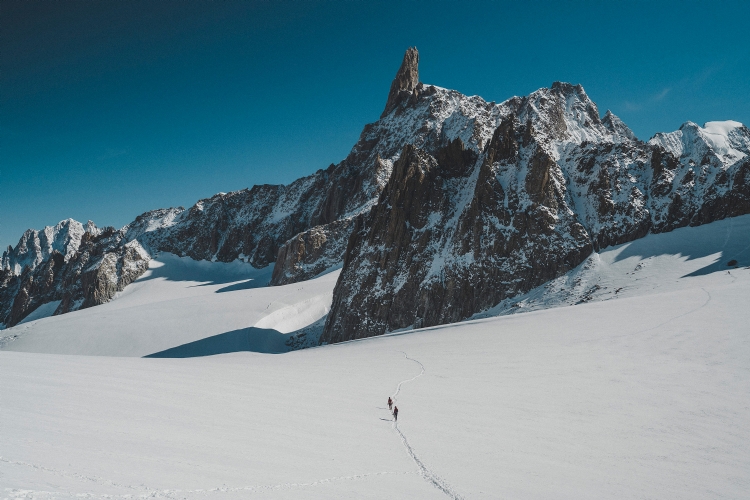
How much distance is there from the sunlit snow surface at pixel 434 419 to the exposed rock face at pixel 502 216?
18805 mm

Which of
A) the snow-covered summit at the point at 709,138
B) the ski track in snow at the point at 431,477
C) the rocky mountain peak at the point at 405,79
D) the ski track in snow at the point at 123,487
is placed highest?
the rocky mountain peak at the point at 405,79

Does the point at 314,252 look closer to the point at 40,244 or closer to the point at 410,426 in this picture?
the point at 410,426

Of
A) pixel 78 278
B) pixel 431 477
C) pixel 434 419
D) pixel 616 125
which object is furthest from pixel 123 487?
pixel 78 278

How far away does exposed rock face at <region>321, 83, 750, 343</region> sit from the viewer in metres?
43.7

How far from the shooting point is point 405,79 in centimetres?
11869

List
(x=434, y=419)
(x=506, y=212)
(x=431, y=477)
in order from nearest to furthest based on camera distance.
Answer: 1. (x=431, y=477)
2. (x=434, y=419)
3. (x=506, y=212)

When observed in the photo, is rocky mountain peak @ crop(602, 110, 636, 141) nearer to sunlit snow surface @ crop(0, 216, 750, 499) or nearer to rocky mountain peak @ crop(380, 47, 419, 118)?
rocky mountain peak @ crop(380, 47, 419, 118)

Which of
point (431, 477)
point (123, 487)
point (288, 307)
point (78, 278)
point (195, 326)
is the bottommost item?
point (431, 477)

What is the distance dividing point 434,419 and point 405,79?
121646mm

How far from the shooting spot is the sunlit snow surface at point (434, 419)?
6887mm

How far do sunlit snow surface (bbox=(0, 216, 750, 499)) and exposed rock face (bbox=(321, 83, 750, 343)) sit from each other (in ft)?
61.7

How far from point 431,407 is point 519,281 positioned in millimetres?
33256

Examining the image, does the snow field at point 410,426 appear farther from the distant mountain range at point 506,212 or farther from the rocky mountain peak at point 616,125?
the rocky mountain peak at point 616,125

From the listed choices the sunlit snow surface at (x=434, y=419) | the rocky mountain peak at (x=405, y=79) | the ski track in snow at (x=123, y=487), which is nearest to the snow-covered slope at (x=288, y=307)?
the sunlit snow surface at (x=434, y=419)
